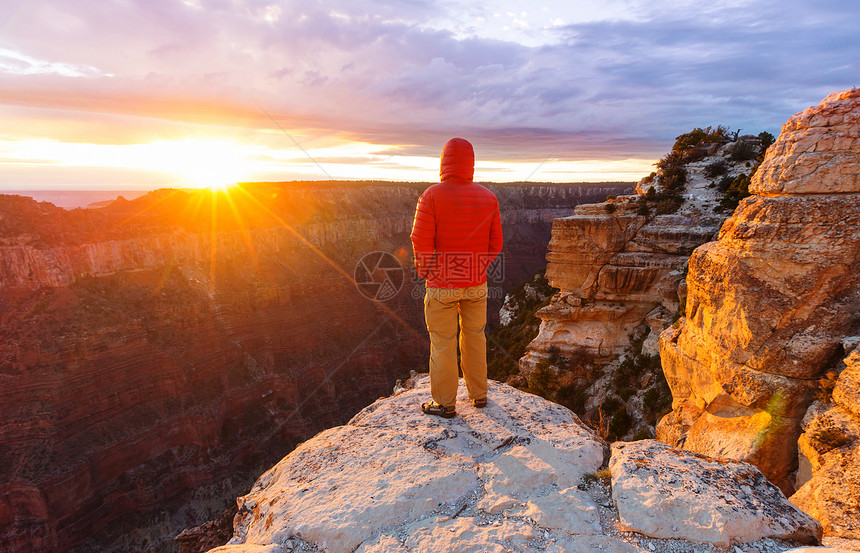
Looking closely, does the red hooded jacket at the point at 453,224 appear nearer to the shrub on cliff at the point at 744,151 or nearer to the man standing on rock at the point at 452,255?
the man standing on rock at the point at 452,255

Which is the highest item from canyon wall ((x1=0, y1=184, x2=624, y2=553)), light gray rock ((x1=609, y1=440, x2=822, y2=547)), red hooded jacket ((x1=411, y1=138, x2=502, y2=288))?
red hooded jacket ((x1=411, y1=138, x2=502, y2=288))

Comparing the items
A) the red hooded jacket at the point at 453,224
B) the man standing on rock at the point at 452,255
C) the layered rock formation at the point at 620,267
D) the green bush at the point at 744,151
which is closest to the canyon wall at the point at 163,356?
the layered rock formation at the point at 620,267

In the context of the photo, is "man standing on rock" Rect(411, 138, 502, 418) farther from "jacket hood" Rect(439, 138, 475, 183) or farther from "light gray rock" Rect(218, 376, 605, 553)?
"light gray rock" Rect(218, 376, 605, 553)

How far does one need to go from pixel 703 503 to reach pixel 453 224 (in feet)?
8.91

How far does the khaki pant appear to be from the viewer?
389 cm

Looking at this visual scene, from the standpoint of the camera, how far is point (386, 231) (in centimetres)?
4781

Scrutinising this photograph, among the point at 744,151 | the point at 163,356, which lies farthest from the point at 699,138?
the point at 163,356

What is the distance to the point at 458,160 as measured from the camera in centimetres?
376

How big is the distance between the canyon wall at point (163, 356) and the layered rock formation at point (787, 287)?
23.4 metres

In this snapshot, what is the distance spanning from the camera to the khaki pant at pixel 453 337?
3889mm

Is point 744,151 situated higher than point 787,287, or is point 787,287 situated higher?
point 744,151

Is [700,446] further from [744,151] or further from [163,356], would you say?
[163,356]

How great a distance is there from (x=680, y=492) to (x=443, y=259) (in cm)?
249

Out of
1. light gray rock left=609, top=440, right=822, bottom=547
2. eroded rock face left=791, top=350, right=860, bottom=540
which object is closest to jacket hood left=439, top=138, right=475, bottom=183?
light gray rock left=609, top=440, right=822, bottom=547
